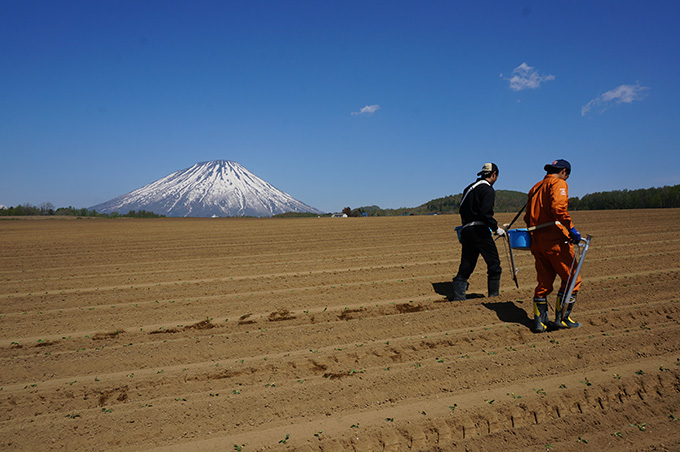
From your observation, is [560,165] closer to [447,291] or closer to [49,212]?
[447,291]

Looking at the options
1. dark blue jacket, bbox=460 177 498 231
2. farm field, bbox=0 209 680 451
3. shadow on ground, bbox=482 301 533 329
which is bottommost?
farm field, bbox=0 209 680 451

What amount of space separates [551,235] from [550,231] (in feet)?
0.16

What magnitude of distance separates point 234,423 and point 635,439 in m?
2.96

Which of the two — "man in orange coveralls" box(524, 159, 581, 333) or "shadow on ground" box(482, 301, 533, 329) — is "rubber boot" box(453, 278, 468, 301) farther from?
"man in orange coveralls" box(524, 159, 581, 333)

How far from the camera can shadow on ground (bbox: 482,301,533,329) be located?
528 cm

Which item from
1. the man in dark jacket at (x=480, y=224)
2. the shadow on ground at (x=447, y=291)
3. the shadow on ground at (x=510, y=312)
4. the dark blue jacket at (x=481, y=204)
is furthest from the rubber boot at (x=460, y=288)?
the dark blue jacket at (x=481, y=204)

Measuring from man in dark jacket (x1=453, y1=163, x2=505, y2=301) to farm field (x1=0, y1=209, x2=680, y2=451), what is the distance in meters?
0.55

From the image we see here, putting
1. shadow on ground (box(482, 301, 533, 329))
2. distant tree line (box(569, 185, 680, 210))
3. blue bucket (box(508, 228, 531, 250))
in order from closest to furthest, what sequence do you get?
blue bucket (box(508, 228, 531, 250)) < shadow on ground (box(482, 301, 533, 329)) < distant tree line (box(569, 185, 680, 210))

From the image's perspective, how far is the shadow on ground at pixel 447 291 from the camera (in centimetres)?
684

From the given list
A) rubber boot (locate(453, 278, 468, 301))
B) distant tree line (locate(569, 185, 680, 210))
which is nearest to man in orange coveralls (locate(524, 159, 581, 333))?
rubber boot (locate(453, 278, 468, 301))

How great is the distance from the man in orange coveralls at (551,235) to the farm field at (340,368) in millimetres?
302

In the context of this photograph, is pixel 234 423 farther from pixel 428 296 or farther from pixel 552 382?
pixel 428 296

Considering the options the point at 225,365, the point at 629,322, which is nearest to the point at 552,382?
the point at 629,322

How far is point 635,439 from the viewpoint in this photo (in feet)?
9.54
